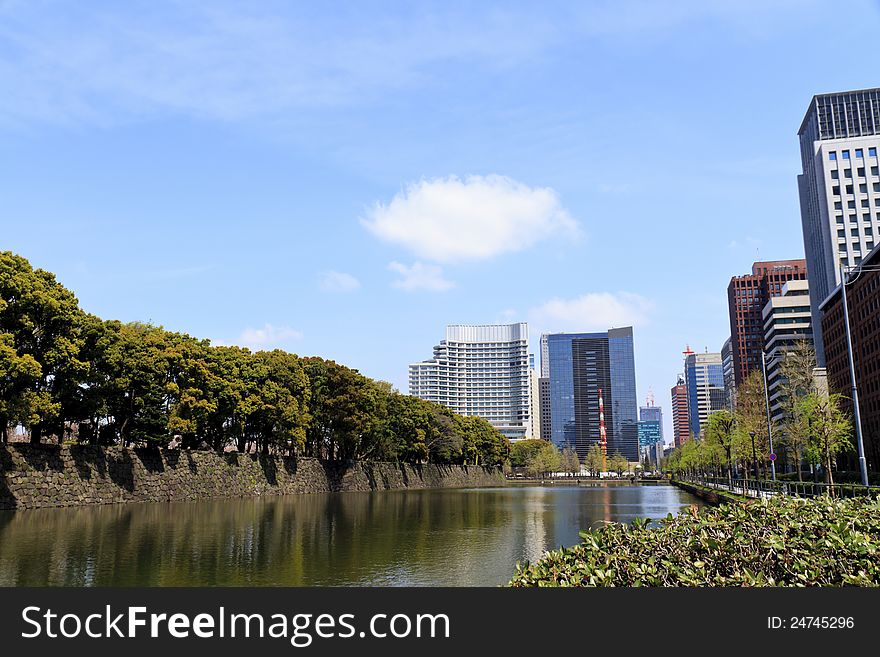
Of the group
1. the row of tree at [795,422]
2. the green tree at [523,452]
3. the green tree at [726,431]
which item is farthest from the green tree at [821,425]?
the green tree at [523,452]

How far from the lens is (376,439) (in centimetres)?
8188

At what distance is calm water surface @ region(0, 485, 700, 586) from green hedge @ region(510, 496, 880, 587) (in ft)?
17.3

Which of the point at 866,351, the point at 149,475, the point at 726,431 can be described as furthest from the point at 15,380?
the point at 866,351

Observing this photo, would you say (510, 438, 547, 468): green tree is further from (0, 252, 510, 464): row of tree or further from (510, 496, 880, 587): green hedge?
(510, 496, 880, 587): green hedge

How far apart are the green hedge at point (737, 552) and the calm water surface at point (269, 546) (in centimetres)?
528

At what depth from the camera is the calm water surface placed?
16.8m

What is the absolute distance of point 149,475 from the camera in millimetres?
48406

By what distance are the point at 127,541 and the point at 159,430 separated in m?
26.1

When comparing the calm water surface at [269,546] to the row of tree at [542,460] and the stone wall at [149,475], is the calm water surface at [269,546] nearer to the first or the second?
the stone wall at [149,475]

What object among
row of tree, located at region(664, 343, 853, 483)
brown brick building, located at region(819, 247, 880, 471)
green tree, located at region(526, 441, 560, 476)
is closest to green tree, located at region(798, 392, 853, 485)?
row of tree, located at region(664, 343, 853, 483)

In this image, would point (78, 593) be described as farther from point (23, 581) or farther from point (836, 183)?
point (836, 183)

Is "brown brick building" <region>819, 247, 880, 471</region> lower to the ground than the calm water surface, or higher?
higher

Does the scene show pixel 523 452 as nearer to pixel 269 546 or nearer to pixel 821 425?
pixel 821 425

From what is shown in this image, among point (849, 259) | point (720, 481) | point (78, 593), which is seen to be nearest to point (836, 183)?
point (849, 259)
